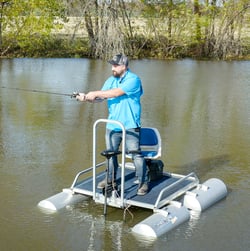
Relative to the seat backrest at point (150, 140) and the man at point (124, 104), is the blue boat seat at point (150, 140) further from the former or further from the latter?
the man at point (124, 104)

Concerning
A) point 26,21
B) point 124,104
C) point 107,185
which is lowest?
point 107,185

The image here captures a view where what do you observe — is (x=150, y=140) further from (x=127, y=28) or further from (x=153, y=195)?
(x=127, y=28)

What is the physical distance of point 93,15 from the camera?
23.2 m

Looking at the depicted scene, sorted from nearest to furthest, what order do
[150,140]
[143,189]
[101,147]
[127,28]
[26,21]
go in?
[143,189] → [150,140] → [101,147] → [26,21] → [127,28]

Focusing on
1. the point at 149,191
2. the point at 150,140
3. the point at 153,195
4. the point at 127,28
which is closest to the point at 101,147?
the point at 150,140

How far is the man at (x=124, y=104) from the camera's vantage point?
5254 mm

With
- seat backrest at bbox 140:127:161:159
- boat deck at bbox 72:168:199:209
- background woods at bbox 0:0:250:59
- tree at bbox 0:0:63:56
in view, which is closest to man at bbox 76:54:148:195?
boat deck at bbox 72:168:199:209

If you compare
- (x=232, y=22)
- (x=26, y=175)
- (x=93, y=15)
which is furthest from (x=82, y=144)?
(x=232, y=22)

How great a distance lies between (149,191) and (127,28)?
1978 cm

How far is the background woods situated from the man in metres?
16.7

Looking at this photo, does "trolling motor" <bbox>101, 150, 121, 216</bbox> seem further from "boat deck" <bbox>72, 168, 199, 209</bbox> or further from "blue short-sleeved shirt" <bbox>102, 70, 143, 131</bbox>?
"blue short-sleeved shirt" <bbox>102, 70, 143, 131</bbox>

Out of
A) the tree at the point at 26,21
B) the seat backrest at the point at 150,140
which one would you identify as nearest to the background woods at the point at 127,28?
the tree at the point at 26,21

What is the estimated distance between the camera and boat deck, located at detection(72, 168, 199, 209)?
5.22 meters

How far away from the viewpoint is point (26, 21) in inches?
922
